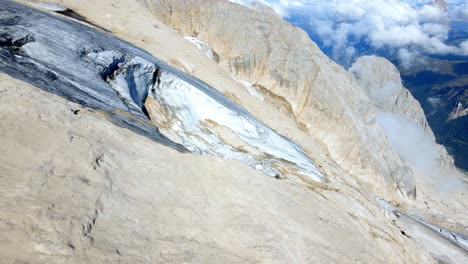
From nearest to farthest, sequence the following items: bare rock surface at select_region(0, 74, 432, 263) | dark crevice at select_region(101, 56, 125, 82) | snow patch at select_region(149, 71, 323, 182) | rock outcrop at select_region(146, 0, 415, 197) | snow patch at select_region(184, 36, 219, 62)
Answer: bare rock surface at select_region(0, 74, 432, 263) → dark crevice at select_region(101, 56, 125, 82) → snow patch at select_region(149, 71, 323, 182) → rock outcrop at select_region(146, 0, 415, 197) → snow patch at select_region(184, 36, 219, 62)

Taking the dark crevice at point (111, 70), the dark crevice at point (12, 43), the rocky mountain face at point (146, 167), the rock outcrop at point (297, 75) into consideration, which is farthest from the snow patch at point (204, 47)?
the dark crevice at point (12, 43)

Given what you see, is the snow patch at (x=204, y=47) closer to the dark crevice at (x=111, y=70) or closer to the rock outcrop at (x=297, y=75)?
the rock outcrop at (x=297, y=75)

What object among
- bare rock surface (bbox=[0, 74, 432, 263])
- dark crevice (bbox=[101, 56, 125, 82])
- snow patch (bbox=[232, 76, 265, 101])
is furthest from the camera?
snow patch (bbox=[232, 76, 265, 101])

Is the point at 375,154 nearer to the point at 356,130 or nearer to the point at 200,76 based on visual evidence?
the point at 356,130

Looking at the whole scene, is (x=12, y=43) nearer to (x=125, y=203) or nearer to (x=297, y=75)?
(x=125, y=203)

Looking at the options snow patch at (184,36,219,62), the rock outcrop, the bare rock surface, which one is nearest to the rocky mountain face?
the bare rock surface

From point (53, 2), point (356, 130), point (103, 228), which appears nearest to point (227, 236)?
point (103, 228)

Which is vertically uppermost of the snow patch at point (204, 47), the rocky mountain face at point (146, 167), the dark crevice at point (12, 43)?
the dark crevice at point (12, 43)

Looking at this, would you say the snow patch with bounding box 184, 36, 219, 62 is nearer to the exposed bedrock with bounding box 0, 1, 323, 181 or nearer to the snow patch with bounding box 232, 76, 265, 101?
the snow patch with bounding box 232, 76, 265, 101

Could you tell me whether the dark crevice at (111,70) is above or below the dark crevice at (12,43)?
below

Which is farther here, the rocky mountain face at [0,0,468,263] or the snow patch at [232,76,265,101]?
the snow patch at [232,76,265,101]

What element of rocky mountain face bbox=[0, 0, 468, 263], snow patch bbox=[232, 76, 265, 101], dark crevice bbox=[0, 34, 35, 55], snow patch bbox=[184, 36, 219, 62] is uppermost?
dark crevice bbox=[0, 34, 35, 55]
